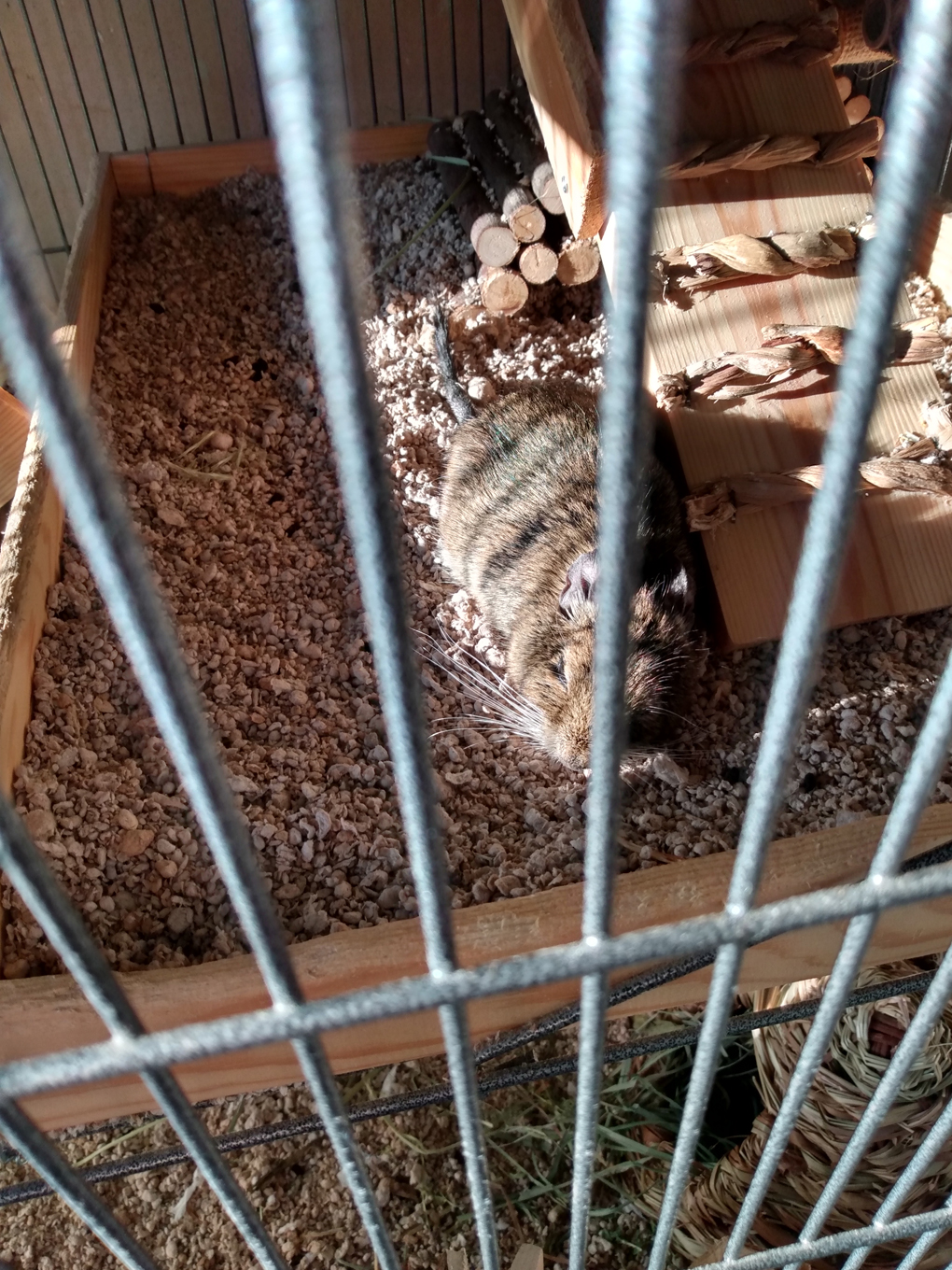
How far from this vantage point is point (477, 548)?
2.27 meters

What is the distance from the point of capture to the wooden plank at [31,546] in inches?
71.3

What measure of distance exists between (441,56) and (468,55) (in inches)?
3.0

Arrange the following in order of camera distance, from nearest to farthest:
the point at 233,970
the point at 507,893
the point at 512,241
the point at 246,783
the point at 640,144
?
the point at 640,144 < the point at 233,970 < the point at 507,893 < the point at 246,783 < the point at 512,241

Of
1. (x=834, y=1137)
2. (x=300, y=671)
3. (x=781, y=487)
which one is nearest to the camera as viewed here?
(x=834, y=1137)

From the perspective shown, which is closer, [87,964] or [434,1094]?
[87,964]

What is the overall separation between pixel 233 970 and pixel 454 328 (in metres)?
1.77

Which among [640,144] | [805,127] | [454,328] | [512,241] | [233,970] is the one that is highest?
[640,144]

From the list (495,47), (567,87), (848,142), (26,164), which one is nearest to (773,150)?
(848,142)

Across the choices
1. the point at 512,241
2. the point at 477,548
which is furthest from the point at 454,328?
the point at 477,548

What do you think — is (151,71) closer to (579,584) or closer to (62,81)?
(62,81)

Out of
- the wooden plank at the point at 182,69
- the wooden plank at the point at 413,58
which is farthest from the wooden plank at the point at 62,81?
the wooden plank at the point at 413,58

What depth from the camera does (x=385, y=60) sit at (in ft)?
9.57

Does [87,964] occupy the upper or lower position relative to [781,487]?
upper

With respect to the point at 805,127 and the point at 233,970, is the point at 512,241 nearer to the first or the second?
the point at 805,127
